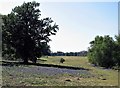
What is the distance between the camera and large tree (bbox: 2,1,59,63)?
7231 centimetres

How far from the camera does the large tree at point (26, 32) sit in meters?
72.3

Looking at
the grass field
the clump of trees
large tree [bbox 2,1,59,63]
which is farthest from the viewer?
the clump of trees

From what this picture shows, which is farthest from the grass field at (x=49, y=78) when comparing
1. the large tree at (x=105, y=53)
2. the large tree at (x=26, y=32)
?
the large tree at (x=105, y=53)

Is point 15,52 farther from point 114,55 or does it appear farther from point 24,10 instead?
point 114,55

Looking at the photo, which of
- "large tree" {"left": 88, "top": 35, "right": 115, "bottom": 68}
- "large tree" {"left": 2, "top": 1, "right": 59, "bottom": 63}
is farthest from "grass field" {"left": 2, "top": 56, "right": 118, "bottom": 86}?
"large tree" {"left": 88, "top": 35, "right": 115, "bottom": 68}

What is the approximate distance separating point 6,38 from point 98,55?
1421 inches

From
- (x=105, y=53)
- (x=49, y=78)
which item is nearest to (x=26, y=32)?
(x=105, y=53)

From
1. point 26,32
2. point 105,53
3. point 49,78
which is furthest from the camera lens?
point 105,53

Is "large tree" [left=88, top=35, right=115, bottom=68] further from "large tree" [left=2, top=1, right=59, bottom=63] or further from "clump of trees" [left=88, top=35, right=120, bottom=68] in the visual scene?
"large tree" [left=2, top=1, right=59, bottom=63]

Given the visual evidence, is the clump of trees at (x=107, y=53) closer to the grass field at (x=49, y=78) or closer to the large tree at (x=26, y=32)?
the large tree at (x=26, y=32)

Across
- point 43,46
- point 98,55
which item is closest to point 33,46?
point 43,46

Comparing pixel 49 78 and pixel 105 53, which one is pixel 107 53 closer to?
pixel 105 53

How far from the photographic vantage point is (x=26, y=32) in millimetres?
72625

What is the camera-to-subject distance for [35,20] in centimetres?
7412
